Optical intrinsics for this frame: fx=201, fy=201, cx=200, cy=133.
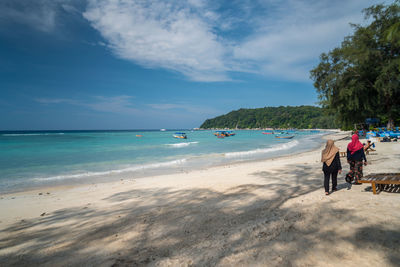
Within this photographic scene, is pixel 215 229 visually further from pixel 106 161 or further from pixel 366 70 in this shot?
pixel 366 70

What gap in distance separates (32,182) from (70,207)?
6970mm

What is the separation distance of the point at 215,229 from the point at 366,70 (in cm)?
2842

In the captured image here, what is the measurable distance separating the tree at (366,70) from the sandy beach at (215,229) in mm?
20881

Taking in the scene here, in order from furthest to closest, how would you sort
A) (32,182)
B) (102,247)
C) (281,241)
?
(32,182), (102,247), (281,241)

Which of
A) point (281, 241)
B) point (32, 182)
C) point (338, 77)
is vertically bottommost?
point (32, 182)

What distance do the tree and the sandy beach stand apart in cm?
2088

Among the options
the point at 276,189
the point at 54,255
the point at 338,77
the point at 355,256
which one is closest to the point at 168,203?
the point at 54,255

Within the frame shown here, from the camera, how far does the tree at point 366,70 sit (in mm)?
20156

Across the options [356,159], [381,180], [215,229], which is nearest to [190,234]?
[215,229]

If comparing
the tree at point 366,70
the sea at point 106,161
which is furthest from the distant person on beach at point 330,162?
the tree at point 366,70

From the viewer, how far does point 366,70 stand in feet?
76.0

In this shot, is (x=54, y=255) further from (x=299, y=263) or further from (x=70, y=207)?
(x=299, y=263)

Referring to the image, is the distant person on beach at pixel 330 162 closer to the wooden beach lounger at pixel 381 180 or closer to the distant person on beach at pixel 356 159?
the wooden beach lounger at pixel 381 180

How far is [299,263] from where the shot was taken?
8.85 feet
